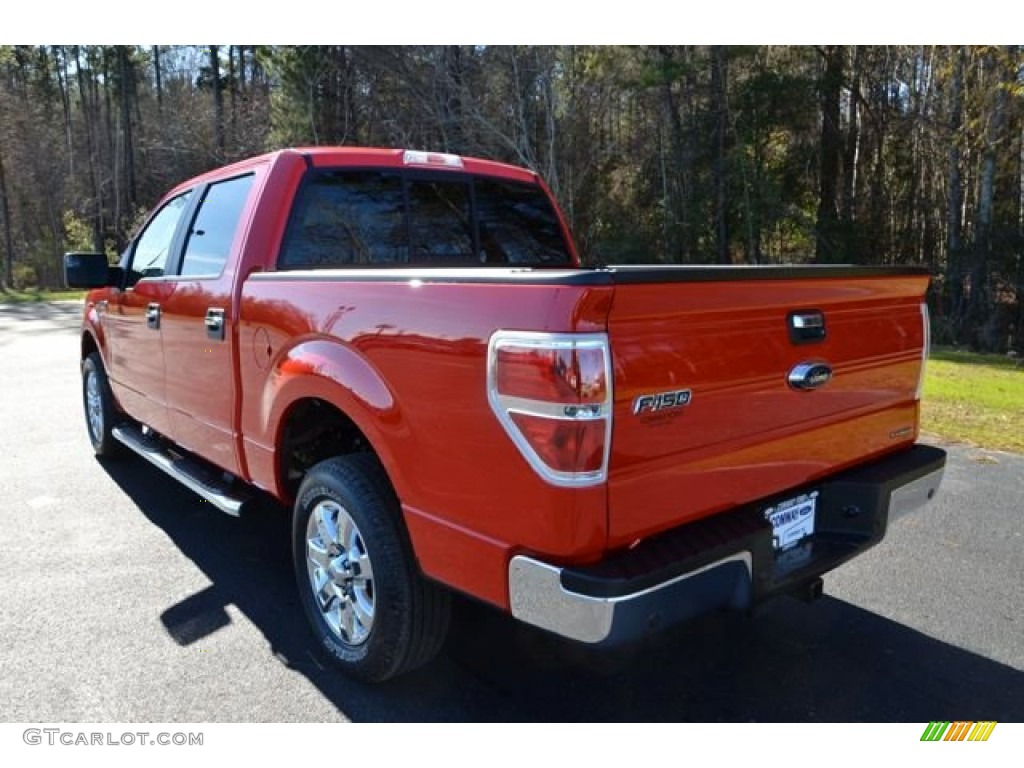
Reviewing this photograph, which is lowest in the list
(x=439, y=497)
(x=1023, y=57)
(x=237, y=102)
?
(x=439, y=497)

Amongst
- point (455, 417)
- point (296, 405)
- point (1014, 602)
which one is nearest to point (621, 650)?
point (455, 417)

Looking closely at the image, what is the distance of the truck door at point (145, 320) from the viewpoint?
4.28 metres

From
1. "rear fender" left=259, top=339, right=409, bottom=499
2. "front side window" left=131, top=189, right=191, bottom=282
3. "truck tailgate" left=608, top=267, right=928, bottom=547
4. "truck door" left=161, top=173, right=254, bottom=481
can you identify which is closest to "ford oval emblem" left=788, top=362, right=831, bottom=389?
"truck tailgate" left=608, top=267, right=928, bottom=547

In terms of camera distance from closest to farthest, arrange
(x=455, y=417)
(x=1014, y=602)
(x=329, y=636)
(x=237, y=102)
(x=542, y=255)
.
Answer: (x=455, y=417), (x=329, y=636), (x=1014, y=602), (x=542, y=255), (x=237, y=102)

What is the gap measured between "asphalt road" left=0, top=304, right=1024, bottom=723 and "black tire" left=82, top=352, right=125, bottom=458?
3.78 ft

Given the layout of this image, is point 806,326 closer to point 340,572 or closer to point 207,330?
point 340,572

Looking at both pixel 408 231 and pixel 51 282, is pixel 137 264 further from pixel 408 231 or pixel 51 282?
pixel 51 282

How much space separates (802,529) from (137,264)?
4.34 metres

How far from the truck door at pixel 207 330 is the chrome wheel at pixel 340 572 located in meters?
0.79

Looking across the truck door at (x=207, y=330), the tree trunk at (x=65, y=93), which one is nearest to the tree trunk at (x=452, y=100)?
the truck door at (x=207, y=330)

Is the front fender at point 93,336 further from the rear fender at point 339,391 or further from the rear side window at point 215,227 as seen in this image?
the rear fender at point 339,391

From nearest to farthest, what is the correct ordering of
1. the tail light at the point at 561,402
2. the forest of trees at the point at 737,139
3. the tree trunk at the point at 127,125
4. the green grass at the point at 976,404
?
the tail light at the point at 561,402 → the green grass at the point at 976,404 → the forest of trees at the point at 737,139 → the tree trunk at the point at 127,125

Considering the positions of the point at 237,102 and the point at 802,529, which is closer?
the point at 802,529
